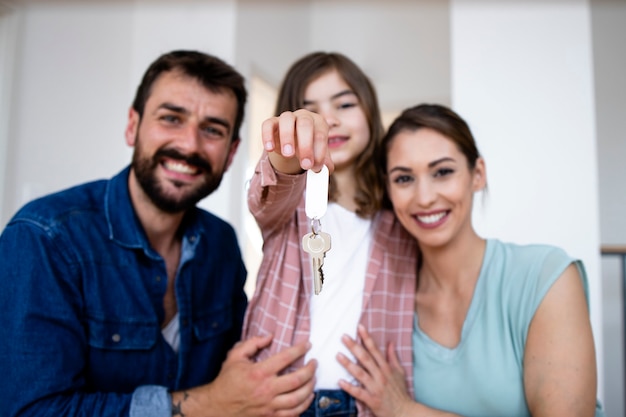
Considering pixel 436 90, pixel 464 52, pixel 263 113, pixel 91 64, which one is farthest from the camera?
pixel 436 90

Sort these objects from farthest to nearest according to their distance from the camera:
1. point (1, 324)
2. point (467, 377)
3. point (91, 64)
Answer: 1. point (91, 64)
2. point (467, 377)
3. point (1, 324)

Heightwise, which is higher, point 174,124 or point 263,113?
point 263,113

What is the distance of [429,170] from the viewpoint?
117cm

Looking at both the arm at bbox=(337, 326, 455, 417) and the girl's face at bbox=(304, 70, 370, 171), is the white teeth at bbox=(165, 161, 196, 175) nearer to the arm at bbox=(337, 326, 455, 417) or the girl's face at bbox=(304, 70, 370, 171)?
the girl's face at bbox=(304, 70, 370, 171)

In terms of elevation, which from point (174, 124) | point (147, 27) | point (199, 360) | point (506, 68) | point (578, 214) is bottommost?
point (199, 360)

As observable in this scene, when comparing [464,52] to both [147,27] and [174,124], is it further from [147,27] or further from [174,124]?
[147,27]

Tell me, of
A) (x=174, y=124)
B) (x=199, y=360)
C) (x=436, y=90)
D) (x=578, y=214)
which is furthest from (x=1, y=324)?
(x=436, y=90)

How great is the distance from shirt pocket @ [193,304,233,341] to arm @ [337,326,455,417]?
1.26 ft

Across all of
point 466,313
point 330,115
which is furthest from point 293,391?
point 330,115

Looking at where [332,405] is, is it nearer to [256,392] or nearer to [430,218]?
[256,392]

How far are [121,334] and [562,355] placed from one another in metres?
0.93

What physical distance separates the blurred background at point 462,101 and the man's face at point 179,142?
828mm

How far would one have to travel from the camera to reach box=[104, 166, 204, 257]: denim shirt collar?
3.78ft

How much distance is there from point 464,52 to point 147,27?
64.4 inches
